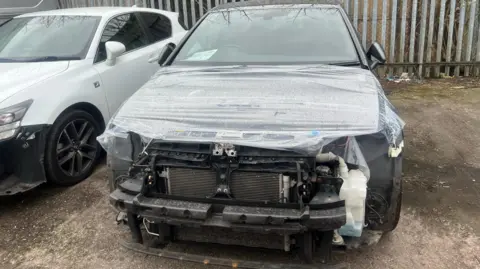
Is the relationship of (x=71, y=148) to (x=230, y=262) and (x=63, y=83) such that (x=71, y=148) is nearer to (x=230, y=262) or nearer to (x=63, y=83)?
(x=63, y=83)

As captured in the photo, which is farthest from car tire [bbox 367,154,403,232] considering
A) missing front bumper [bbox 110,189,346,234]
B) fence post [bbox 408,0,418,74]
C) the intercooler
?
fence post [bbox 408,0,418,74]

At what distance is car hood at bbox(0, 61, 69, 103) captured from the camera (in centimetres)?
369

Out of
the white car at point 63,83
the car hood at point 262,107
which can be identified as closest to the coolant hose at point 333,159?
the car hood at point 262,107

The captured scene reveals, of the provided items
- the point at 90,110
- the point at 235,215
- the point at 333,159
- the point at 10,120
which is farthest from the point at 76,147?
the point at 333,159

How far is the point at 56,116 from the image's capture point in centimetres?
383

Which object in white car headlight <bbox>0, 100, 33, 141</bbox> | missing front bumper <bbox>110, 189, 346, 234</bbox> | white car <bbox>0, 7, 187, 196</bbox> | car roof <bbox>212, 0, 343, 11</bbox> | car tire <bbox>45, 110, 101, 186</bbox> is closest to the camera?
missing front bumper <bbox>110, 189, 346, 234</bbox>

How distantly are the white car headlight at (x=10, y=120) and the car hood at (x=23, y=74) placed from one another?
121 mm

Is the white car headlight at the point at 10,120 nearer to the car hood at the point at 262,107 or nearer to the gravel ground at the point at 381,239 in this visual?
the gravel ground at the point at 381,239

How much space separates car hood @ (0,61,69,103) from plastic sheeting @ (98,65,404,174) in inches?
47.8

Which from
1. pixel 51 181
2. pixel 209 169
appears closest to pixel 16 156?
pixel 51 181

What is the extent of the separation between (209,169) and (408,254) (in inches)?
60.5

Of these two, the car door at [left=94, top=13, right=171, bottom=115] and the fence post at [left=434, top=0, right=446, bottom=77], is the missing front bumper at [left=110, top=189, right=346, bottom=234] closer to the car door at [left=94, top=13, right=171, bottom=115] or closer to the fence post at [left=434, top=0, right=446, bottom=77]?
the car door at [left=94, top=13, right=171, bottom=115]

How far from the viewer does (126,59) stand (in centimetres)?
498

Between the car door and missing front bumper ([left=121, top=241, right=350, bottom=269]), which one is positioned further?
the car door
